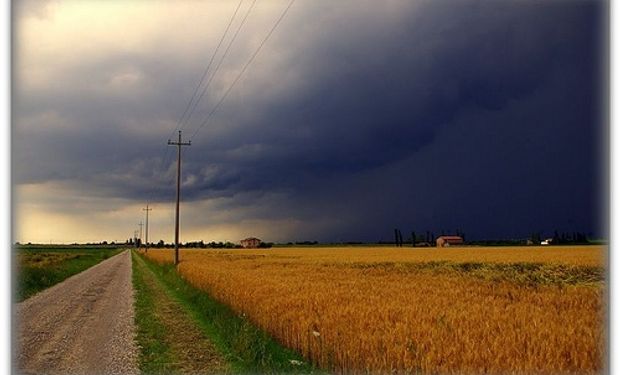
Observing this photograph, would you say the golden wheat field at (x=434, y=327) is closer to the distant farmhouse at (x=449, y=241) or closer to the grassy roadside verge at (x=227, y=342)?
the grassy roadside verge at (x=227, y=342)

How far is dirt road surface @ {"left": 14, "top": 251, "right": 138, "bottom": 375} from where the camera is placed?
1131cm

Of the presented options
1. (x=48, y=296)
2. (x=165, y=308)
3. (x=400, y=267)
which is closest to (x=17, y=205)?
(x=165, y=308)

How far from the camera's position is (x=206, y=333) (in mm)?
15398

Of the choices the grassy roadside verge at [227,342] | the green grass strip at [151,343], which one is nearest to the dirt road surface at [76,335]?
the green grass strip at [151,343]

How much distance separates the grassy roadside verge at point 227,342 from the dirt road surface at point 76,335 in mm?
397

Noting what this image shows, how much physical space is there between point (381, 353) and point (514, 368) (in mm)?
2211

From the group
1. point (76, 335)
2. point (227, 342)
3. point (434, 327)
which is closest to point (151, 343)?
point (227, 342)

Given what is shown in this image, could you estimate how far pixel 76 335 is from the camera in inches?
582

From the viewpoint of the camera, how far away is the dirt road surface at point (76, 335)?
37.1ft

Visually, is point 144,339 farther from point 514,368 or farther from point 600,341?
point 600,341

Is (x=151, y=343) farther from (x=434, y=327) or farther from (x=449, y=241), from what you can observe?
(x=449, y=241)

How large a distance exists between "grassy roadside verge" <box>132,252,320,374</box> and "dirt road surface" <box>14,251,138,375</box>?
1.30 ft

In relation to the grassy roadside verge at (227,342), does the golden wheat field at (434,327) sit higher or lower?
higher

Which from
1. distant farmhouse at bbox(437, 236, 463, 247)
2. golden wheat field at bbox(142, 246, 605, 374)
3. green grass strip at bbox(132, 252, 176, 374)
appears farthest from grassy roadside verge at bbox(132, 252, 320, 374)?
distant farmhouse at bbox(437, 236, 463, 247)
